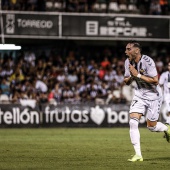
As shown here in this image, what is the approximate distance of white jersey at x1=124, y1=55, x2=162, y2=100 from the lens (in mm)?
12766

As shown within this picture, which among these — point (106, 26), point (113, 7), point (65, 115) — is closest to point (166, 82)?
point (65, 115)

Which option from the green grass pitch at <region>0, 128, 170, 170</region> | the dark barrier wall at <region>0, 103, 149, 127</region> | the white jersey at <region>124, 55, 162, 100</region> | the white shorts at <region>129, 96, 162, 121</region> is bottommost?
the dark barrier wall at <region>0, 103, 149, 127</region>

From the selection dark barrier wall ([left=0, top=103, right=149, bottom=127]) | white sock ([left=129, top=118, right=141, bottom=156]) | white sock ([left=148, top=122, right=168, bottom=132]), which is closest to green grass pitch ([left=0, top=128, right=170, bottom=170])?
white sock ([left=129, top=118, right=141, bottom=156])

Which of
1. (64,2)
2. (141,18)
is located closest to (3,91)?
(64,2)

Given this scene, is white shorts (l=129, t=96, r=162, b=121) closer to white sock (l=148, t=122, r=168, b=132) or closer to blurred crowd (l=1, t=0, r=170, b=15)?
white sock (l=148, t=122, r=168, b=132)

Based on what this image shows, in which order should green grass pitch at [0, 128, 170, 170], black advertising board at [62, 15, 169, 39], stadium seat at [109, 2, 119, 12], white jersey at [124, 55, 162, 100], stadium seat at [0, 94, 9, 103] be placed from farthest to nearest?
stadium seat at [109, 2, 119, 12]
black advertising board at [62, 15, 169, 39]
stadium seat at [0, 94, 9, 103]
white jersey at [124, 55, 162, 100]
green grass pitch at [0, 128, 170, 170]

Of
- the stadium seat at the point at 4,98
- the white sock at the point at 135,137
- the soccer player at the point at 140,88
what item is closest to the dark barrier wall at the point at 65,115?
the stadium seat at the point at 4,98

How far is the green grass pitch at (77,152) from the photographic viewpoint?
1172cm

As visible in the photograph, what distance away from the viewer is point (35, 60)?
30.4 m

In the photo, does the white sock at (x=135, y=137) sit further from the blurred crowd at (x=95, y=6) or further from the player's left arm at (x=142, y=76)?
the blurred crowd at (x=95, y=6)

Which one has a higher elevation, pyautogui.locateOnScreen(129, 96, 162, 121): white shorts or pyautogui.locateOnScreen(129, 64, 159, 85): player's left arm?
pyautogui.locateOnScreen(129, 64, 159, 85): player's left arm

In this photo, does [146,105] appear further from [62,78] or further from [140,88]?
[62,78]

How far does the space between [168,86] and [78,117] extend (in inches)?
253

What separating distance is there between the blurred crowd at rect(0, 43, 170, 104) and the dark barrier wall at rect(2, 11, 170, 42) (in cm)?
133
